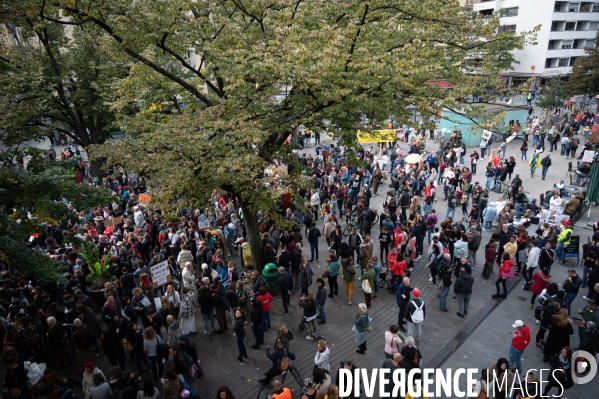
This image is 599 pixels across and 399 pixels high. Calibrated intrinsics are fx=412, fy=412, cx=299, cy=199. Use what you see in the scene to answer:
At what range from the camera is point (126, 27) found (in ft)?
34.3

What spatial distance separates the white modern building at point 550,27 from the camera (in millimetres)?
50656

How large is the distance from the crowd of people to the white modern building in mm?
43577

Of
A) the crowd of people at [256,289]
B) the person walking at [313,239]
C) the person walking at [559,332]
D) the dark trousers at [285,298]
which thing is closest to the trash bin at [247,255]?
the crowd of people at [256,289]

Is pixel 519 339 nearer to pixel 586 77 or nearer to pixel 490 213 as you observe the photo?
pixel 490 213

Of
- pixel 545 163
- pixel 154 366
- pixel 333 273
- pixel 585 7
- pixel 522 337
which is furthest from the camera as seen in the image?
pixel 585 7

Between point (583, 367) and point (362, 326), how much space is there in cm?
444

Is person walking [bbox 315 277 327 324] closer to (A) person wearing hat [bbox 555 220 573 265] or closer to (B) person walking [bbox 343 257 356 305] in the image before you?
(B) person walking [bbox 343 257 356 305]

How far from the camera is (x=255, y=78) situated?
11.8m

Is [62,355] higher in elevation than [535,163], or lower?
lower

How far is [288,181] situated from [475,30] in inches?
370

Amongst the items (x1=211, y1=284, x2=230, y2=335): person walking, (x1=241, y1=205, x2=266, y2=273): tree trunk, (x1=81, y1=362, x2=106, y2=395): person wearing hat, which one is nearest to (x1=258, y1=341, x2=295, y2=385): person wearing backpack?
(x1=211, y1=284, x2=230, y2=335): person walking

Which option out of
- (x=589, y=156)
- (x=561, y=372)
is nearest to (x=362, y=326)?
(x=561, y=372)

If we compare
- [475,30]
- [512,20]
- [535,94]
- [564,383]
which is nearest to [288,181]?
[564,383]

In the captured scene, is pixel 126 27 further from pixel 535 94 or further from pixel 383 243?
pixel 535 94
